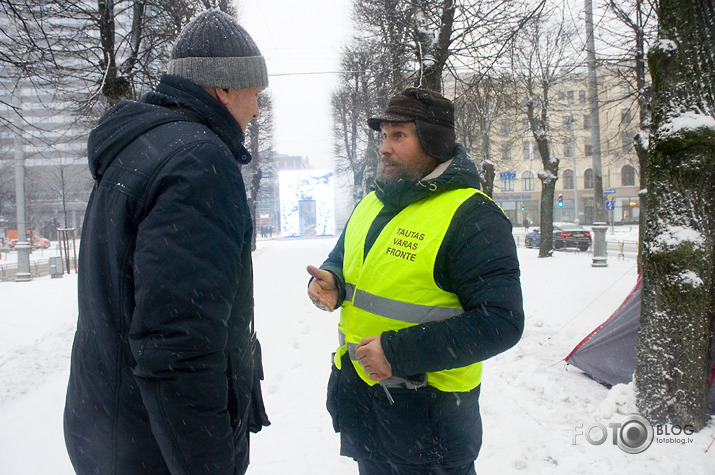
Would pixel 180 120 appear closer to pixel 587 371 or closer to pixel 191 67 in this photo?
pixel 191 67

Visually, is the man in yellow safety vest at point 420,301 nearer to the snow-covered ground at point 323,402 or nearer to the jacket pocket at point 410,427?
the jacket pocket at point 410,427

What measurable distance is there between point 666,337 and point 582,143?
184 ft

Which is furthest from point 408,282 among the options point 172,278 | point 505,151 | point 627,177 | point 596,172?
point 627,177

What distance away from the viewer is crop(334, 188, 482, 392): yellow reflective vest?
72.5 inches

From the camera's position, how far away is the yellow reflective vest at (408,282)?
1.84 m

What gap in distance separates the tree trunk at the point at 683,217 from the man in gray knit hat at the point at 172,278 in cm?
349

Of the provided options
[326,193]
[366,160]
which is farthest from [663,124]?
[326,193]

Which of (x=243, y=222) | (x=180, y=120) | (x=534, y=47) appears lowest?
(x=243, y=222)

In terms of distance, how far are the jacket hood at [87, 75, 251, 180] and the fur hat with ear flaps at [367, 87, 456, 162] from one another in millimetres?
797

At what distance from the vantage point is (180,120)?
1.41m

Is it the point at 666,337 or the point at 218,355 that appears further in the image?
the point at 666,337

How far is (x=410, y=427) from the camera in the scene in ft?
6.20

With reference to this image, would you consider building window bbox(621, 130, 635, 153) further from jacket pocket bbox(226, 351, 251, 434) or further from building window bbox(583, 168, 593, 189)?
building window bbox(583, 168, 593, 189)

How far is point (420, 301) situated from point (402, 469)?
67cm
